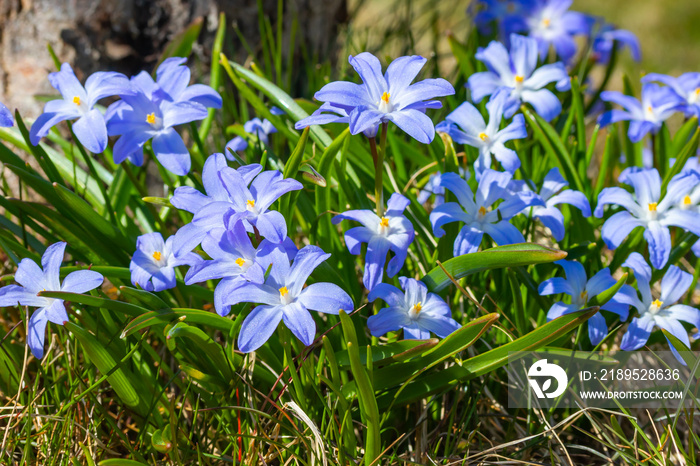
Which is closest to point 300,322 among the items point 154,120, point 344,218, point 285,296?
point 285,296

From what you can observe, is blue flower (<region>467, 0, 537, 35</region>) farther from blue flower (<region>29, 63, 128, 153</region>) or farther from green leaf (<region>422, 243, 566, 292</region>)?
blue flower (<region>29, 63, 128, 153</region>)

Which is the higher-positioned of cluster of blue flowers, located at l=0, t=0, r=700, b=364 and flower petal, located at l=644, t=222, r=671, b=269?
cluster of blue flowers, located at l=0, t=0, r=700, b=364

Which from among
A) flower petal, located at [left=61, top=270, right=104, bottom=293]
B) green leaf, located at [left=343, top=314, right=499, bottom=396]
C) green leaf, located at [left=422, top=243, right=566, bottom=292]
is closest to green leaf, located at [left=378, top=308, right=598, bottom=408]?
green leaf, located at [left=343, top=314, right=499, bottom=396]

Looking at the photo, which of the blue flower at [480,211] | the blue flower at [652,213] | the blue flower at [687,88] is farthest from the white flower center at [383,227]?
the blue flower at [687,88]

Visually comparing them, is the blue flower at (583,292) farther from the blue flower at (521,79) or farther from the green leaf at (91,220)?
the green leaf at (91,220)

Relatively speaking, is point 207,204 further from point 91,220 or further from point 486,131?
point 486,131

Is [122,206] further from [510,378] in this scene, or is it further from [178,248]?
[510,378]

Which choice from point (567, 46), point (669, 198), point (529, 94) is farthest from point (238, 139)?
point (567, 46)
